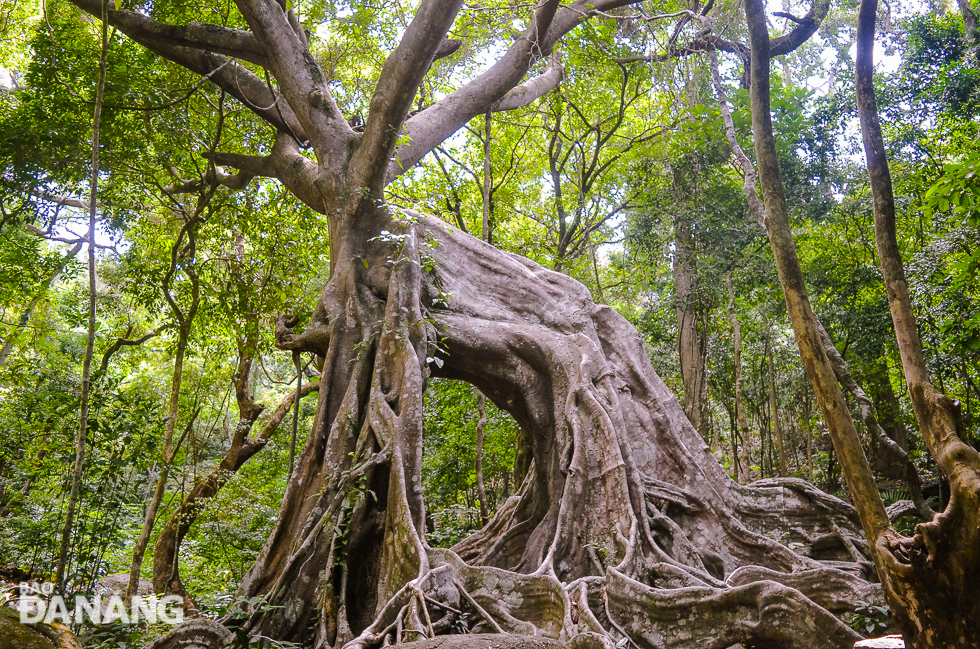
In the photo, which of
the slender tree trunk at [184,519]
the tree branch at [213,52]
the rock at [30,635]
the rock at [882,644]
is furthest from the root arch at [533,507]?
the tree branch at [213,52]

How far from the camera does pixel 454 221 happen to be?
1145 cm

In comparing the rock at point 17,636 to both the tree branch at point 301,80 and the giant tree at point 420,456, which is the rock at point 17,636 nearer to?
the giant tree at point 420,456

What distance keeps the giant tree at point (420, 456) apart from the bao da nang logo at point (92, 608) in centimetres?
103

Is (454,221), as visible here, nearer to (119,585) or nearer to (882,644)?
(119,585)

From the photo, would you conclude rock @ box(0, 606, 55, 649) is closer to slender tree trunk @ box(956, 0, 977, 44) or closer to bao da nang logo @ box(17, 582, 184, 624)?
bao da nang logo @ box(17, 582, 184, 624)

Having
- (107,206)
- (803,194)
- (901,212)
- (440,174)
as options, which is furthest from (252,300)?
(901,212)

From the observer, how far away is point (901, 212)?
8.91 m

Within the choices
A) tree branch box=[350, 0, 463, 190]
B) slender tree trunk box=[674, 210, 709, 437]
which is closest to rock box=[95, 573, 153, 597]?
tree branch box=[350, 0, 463, 190]

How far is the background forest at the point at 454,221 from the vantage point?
23.7ft

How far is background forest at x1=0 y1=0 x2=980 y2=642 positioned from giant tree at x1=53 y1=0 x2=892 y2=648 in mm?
919

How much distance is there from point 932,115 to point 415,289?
9537 millimetres

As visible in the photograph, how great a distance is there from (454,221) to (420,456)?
7.03 meters

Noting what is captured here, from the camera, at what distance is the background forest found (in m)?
7.22

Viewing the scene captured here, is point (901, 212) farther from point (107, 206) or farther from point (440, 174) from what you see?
point (107, 206)
